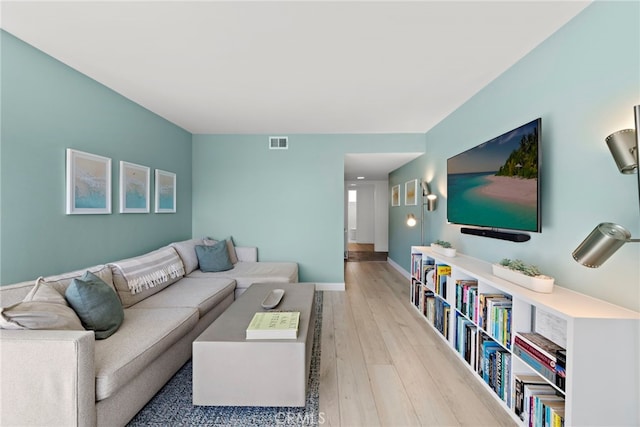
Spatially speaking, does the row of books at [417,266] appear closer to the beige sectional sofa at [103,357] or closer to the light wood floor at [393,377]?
the light wood floor at [393,377]

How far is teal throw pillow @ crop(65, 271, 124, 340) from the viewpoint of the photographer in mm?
1634

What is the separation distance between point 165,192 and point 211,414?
277 cm

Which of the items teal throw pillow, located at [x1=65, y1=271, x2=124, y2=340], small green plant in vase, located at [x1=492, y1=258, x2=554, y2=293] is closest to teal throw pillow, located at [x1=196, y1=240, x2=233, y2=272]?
teal throw pillow, located at [x1=65, y1=271, x2=124, y2=340]

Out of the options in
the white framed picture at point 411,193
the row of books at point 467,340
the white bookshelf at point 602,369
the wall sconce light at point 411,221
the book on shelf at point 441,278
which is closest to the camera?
the white bookshelf at point 602,369

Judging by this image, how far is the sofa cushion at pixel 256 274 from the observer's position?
3.20 metres

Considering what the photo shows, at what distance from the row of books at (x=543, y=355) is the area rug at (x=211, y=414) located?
1293 mm

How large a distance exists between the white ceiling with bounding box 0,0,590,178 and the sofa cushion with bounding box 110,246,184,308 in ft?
5.54

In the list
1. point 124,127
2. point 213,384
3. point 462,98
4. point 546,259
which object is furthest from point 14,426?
point 462,98

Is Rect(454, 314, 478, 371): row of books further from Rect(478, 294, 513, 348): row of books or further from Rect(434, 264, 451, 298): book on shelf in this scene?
Rect(434, 264, 451, 298): book on shelf

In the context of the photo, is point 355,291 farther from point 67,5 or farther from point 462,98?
Result: point 67,5

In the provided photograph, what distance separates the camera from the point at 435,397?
1.82 metres

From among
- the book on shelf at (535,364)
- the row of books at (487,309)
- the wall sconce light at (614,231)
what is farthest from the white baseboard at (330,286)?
the wall sconce light at (614,231)

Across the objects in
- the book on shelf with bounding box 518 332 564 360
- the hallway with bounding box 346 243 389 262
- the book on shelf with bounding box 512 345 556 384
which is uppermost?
the book on shelf with bounding box 518 332 564 360

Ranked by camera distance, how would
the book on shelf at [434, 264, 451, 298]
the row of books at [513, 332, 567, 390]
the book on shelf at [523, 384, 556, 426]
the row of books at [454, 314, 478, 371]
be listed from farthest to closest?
1. the book on shelf at [434, 264, 451, 298]
2. the row of books at [454, 314, 478, 371]
3. the book on shelf at [523, 384, 556, 426]
4. the row of books at [513, 332, 567, 390]
